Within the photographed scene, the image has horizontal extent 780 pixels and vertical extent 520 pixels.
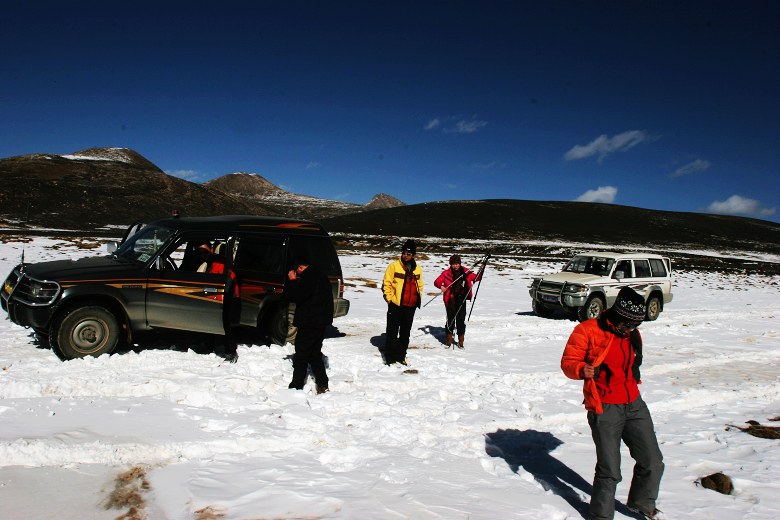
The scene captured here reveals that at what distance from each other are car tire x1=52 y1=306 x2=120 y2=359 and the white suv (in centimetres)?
1104

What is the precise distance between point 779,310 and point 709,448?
56.4 feet

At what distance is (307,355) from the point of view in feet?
22.0

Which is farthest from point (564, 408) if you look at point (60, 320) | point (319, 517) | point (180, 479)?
point (60, 320)

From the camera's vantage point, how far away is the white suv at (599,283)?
1445cm

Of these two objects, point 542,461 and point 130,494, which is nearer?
point 130,494

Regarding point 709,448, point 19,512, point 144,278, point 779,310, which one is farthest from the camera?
point 779,310

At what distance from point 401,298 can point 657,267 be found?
1184 cm

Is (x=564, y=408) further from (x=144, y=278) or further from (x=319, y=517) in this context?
(x=144, y=278)

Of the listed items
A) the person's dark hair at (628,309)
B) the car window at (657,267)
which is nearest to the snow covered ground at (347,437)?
the person's dark hair at (628,309)

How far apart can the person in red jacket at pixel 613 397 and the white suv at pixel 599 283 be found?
387 inches

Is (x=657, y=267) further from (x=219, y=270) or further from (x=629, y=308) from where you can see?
(x=629, y=308)

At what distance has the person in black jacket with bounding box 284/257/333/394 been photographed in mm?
6664

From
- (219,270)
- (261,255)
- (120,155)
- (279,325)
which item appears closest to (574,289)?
(279,325)

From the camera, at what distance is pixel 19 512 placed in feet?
12.1
